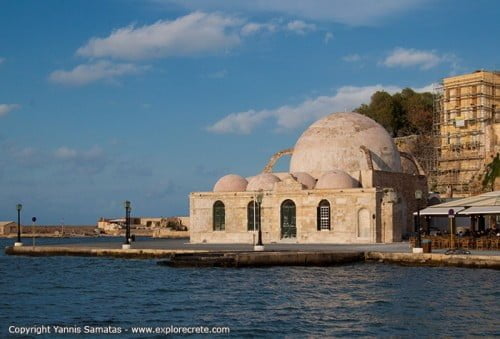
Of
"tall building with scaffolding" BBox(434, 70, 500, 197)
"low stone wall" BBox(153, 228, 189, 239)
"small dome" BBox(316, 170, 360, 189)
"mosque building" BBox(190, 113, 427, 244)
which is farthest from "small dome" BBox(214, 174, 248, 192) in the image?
"low stone wall" BBox(153, 228, 189, 239)

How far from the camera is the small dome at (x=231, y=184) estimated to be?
4722 cm

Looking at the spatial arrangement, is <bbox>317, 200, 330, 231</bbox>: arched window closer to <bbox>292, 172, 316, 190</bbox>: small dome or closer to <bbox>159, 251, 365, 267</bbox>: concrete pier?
<bbox>292, 172, 316, 190</bbox>: small dome

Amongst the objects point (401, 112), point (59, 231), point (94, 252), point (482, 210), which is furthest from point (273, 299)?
point (59, 231)

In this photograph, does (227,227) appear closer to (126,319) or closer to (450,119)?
(126,319)

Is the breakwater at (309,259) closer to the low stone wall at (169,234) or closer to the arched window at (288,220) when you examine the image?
the arched window at (288,220)

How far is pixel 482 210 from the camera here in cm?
3431

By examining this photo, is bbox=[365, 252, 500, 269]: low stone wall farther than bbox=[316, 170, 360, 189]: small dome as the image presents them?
No

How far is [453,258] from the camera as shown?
30.5 meters

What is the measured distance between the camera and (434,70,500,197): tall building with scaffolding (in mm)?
69000

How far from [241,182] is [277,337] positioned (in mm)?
31225

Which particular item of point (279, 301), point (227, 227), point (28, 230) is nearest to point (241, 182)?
point (227, 227)

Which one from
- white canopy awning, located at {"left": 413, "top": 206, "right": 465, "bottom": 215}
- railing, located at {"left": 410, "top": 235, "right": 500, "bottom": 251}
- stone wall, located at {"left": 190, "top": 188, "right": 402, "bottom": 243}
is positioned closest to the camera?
railing, located at {"left": 410, "top": 235, "right": 500, "bottom": 251}

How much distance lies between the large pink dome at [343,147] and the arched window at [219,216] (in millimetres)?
5439

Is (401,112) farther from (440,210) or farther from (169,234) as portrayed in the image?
(440,210)
